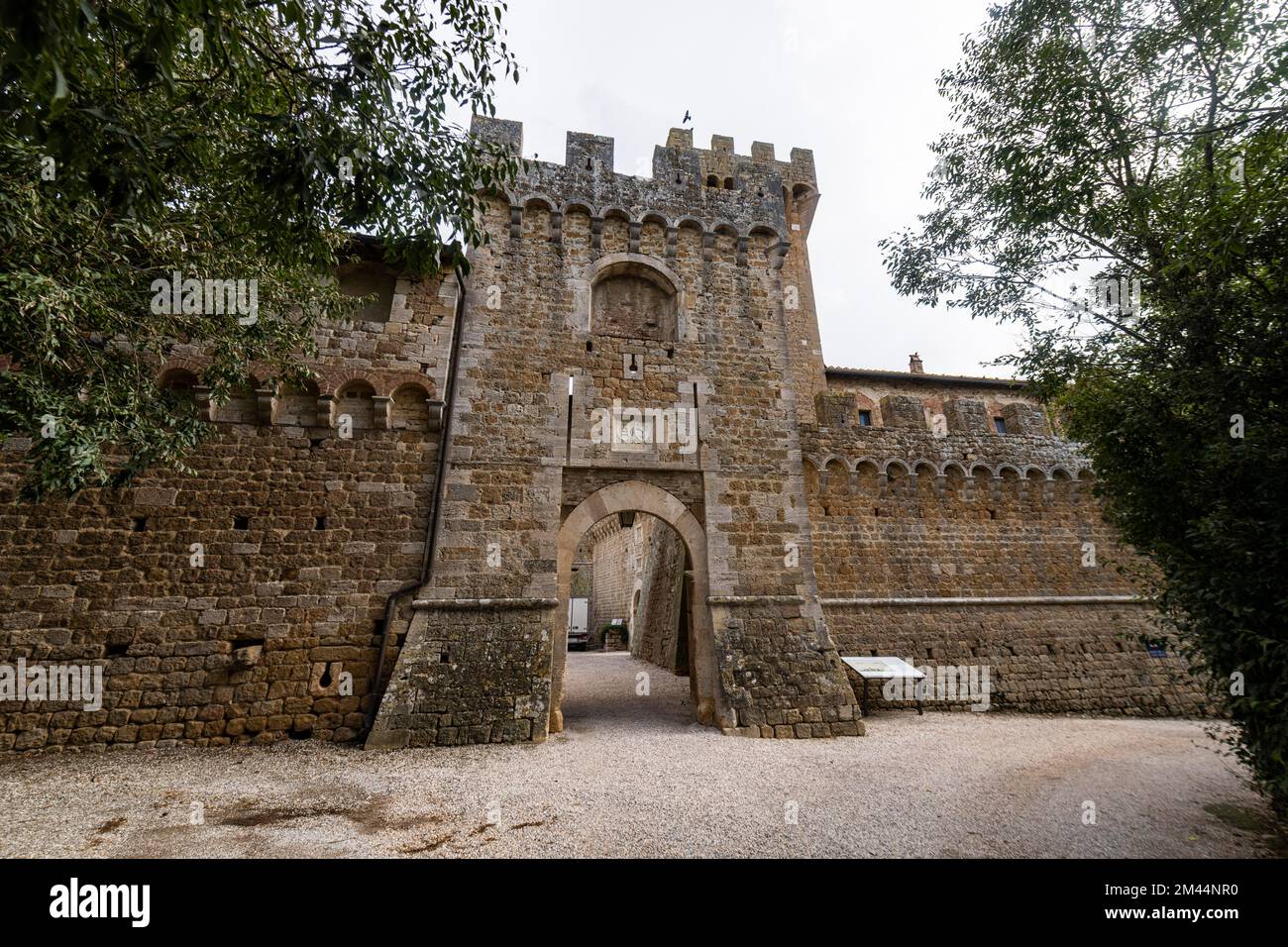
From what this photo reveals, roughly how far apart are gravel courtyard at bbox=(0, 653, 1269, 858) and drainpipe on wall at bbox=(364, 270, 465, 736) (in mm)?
845

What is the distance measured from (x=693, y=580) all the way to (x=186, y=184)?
311 inches

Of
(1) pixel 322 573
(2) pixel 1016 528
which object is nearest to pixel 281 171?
(1) pixel 322 573

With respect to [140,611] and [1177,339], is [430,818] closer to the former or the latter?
[140,611]

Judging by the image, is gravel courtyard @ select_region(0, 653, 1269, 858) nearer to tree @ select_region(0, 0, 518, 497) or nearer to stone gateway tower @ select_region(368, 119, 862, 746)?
stone gateway tower @ select_region(368, 119, 862, 746)

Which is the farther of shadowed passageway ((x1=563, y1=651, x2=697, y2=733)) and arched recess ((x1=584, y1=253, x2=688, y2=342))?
arched recess ((x1=584, y1=253, x2=688, y2=342))

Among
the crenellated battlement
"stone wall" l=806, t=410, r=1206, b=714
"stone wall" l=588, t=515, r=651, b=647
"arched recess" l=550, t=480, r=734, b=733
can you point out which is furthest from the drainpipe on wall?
"stone wall" l=588, t=515, r=651, b=647

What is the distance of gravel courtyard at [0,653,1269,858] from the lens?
3850mm

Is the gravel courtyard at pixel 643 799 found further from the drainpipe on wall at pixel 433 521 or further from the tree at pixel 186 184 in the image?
the tree at pixel 186 184

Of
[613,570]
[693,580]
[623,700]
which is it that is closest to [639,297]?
[693,580]

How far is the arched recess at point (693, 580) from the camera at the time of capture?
7.23 meters

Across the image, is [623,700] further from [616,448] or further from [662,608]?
[662,608]

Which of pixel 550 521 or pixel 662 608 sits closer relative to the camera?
pixel 550 521

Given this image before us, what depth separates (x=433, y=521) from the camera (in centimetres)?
740
